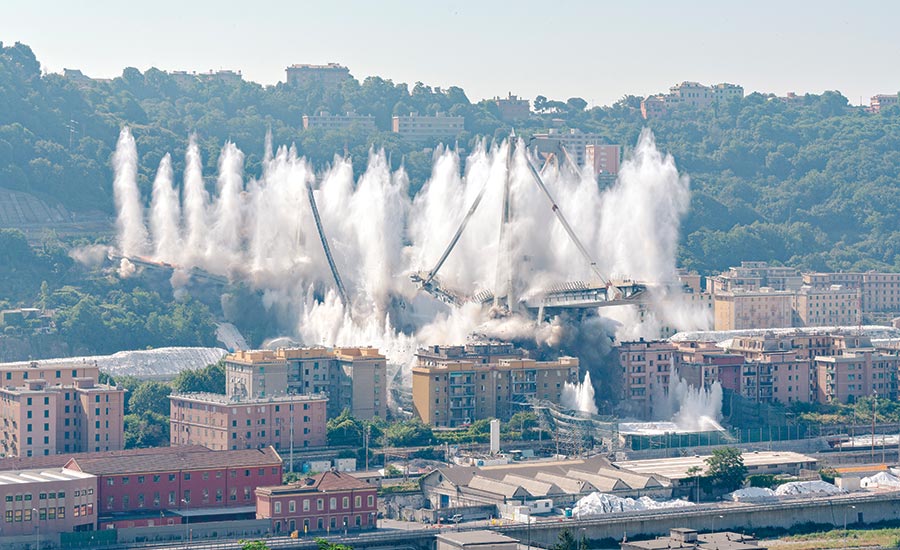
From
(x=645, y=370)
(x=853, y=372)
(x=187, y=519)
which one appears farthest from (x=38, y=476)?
(x=853, y=372)

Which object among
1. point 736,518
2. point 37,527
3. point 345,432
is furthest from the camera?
point 345,432

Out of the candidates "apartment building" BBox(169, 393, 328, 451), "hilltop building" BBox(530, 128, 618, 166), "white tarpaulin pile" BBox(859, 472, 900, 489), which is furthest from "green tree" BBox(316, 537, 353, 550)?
"hilltop building" BBox(530, 128, 618, 166)

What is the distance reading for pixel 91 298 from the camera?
91.9 m

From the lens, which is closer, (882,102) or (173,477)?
(173,477)

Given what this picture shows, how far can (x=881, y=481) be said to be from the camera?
68.6 m

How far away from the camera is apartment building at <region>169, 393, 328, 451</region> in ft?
222

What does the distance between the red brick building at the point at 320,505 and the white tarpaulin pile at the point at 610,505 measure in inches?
220

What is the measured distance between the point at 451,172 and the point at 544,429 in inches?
955

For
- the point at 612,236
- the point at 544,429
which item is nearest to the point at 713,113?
the point at 612,236

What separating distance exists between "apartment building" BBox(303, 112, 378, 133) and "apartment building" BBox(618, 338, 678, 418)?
53680 mm

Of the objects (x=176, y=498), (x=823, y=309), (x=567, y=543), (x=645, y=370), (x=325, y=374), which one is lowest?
(x=567, y=543)

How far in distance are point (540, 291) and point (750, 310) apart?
21607mm

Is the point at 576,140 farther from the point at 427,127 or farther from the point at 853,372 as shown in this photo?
the point at 853,372

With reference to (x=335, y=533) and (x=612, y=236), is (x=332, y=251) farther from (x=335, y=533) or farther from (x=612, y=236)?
(x=335, y=533)
